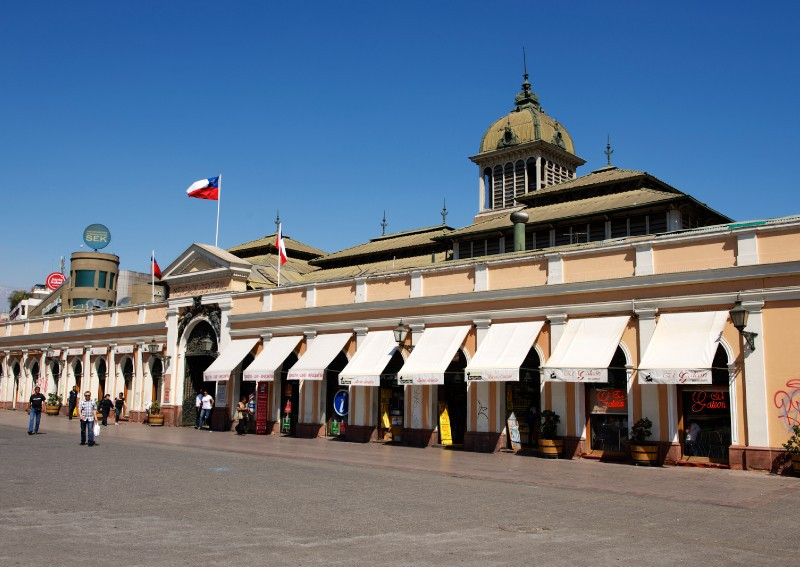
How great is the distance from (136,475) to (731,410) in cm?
1454

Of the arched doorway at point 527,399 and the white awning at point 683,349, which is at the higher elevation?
the white awning at point 683,349

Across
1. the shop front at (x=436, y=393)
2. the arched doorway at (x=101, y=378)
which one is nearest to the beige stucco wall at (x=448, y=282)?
the shop front at (x=436, y=393)

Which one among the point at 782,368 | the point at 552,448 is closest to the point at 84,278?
the point at 552,448

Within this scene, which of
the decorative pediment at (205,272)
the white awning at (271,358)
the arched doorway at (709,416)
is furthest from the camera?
the decorative pediment at (205,272)

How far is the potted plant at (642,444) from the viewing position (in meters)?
20.2

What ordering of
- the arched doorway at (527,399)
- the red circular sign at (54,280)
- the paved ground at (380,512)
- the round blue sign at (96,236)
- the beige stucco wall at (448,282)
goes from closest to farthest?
1. the paved ground at (380,512)
2. the arched doorway at (527,399)
3. the beige stucco wall at (448,282)
4. the round blue sign at (96,236)
5. the red circular sign at (54,280)

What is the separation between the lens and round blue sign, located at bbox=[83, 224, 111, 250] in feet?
222

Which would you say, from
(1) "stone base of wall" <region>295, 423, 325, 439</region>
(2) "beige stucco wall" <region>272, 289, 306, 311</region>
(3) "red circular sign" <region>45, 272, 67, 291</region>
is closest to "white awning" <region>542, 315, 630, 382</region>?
(1) "stone base of wall" <region>295, 423, 325, 439</region>

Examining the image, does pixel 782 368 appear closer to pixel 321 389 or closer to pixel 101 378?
pixel 321 389

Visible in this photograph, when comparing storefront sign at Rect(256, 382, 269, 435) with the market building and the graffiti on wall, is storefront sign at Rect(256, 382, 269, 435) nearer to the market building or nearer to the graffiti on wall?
the market building

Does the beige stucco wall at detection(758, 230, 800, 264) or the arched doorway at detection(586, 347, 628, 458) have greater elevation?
the beige stucco wall at detection(758, 230, 800, 264)

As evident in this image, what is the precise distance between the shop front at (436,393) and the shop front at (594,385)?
396cm

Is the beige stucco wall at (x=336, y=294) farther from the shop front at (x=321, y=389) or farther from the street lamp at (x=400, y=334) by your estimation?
the street lamp at (x=400, y=334)

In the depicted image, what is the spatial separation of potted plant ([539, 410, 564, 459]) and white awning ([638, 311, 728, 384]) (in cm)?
334
